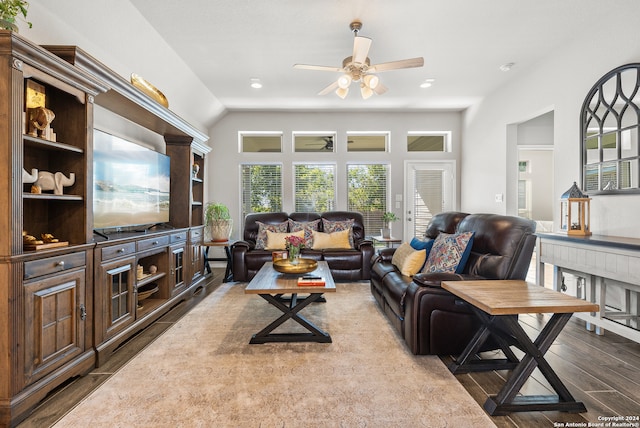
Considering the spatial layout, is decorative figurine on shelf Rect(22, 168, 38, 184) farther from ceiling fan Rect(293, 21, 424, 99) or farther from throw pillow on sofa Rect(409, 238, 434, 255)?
throw pillow on sofa Rect(409, 238, 434, 255)

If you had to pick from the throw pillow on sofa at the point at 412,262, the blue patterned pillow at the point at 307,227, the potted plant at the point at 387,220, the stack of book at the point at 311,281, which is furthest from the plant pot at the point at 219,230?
the throw pillow on sofa at the point at 412,262

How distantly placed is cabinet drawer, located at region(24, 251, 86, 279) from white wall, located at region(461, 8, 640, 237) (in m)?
4.37

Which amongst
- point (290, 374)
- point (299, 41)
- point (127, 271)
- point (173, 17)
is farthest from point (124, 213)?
point (299, 41)

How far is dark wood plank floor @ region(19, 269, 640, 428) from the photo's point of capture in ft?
5.77

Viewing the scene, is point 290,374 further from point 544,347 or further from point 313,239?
point 313,239

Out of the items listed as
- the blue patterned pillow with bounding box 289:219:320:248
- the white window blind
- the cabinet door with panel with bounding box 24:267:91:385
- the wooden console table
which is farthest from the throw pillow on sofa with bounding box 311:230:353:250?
the cabinet door with panel with bounding box 24:267:91:385

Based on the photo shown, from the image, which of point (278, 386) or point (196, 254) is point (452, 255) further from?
point (196, 254)

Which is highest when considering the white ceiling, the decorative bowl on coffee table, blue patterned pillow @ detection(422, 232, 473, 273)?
the white ceiling

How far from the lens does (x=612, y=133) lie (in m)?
3.09

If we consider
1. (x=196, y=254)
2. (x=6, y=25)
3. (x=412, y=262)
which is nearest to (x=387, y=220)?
(x=412, y=262)

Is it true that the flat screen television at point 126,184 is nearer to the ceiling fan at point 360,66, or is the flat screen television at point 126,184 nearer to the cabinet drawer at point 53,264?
the cabinet drawer at point 53,264

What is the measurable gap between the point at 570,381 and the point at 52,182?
140 inches

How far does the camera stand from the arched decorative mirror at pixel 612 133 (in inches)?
113

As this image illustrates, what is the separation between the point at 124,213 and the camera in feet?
10.1
